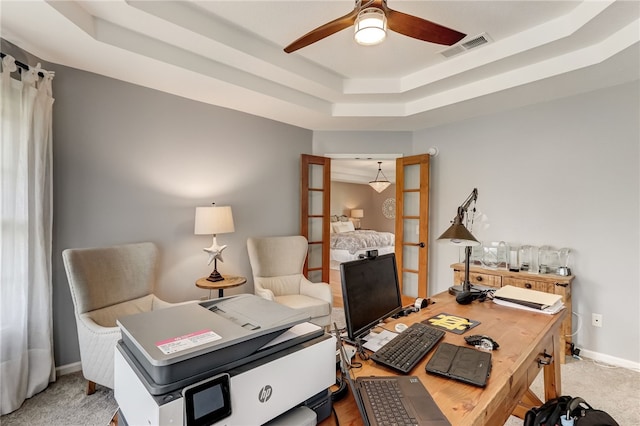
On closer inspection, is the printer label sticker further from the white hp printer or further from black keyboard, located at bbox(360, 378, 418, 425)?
black keyboard, located at bbox(360, 378, 418, 425)

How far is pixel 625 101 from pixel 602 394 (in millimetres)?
2413

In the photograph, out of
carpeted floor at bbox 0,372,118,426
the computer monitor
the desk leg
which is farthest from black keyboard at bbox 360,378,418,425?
carpeted floor at bbox 0,372,118,426

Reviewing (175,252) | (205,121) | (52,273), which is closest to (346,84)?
(205,121)

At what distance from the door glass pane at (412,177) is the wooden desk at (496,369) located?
2.30 meters

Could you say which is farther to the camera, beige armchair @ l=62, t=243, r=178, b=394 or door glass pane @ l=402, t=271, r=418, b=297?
door glass pane @ l=402, t=271, r=418, b=297

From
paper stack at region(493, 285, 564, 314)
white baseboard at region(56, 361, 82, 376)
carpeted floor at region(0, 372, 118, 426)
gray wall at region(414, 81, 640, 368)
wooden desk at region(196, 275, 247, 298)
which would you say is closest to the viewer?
paper stack at region(493, 285, 564, 314)

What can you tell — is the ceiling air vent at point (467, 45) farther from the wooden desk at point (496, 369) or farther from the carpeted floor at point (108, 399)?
the carpeted floor at point (108, 399)

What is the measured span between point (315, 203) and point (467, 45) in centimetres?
247

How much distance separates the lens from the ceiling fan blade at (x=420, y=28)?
1.68 metres

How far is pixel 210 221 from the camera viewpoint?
9.62 ft

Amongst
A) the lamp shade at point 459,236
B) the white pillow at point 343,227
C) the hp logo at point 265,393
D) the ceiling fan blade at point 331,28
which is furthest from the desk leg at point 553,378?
the white pillow at point 343,227

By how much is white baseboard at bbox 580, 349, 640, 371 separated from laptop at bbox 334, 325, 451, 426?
291 centimetres

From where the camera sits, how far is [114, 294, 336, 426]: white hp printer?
659 mm

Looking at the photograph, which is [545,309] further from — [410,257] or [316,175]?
[316,175]
